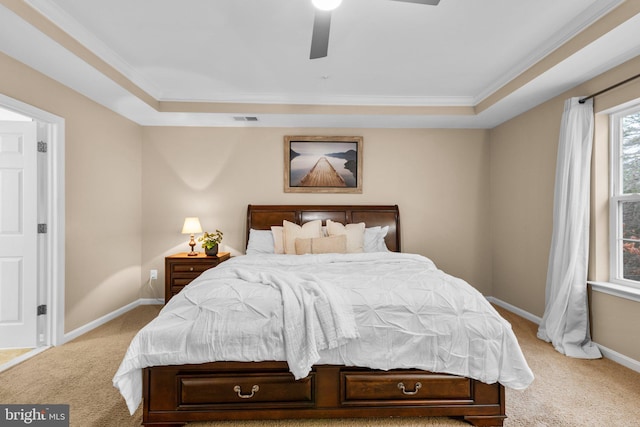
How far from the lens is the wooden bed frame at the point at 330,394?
1809 mm

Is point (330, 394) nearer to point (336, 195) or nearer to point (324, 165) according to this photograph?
point (336, 195)

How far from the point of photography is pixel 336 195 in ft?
14.7

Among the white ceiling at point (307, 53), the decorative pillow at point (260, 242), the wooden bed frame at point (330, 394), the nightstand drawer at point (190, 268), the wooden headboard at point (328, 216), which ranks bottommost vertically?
the wooden bed frame at point (330, 394)

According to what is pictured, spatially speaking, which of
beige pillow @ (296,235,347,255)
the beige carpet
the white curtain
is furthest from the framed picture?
the beige carpet

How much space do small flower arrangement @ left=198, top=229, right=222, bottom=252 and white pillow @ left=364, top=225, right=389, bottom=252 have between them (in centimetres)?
187

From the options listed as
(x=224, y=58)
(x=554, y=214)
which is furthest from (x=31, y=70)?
(x=554, y=214)

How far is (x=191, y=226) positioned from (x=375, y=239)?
2315 mm

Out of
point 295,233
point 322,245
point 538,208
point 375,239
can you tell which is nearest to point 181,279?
point 295,233

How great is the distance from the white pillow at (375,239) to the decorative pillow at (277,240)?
1.02m

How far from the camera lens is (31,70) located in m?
2.73

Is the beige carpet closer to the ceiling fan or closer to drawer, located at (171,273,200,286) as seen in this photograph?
drawer, located at (171,273,200,286)

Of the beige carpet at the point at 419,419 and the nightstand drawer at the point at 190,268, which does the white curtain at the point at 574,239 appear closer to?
the beige carpet at the point at 419,419

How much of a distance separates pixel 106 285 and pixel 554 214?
16.0 ft

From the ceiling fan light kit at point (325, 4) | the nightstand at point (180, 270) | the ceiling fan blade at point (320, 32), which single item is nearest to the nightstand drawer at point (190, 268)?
the nightstand at point (180, 270)
